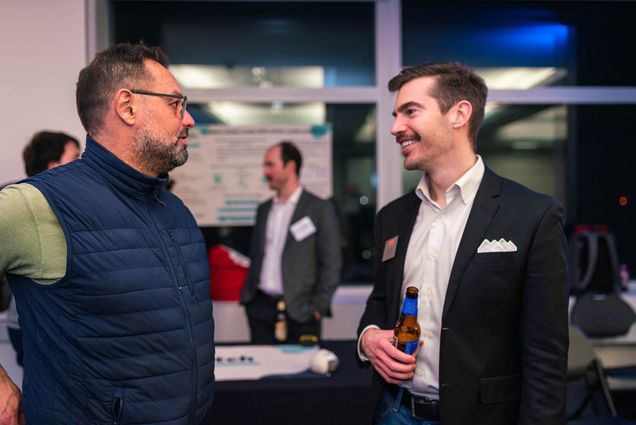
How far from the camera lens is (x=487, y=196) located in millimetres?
1534

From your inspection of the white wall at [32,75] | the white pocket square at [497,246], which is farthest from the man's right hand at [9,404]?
the white wall at [32,75]

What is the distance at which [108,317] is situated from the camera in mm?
1250

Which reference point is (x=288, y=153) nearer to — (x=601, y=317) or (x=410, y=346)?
(x=601, y=317)

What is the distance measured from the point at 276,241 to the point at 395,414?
2389 millimetres

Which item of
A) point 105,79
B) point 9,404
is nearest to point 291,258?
point 105,79

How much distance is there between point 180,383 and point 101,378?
7.4 inches

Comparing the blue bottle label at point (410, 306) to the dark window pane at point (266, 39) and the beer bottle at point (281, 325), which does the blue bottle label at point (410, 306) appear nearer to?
the beer bottle at point (281, 325)

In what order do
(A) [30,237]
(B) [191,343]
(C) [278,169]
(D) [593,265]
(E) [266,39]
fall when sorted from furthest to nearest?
(E) [266,39] → (D) [593,265] → (C) [278,169] → (B) [191,343] → (A) [30,237]

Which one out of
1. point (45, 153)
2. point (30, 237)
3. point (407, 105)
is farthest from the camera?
point (45, 153)

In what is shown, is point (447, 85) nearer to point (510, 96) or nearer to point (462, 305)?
point (462, 305)

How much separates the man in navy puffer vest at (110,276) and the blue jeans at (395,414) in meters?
0.53

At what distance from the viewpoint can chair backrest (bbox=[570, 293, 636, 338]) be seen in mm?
3695

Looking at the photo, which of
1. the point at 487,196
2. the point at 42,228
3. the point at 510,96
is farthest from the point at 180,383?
the point at 510,96

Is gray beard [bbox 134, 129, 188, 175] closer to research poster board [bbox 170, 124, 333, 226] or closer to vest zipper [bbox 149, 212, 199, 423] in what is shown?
vest zipper [bbox 149, 212, 199, 423]
